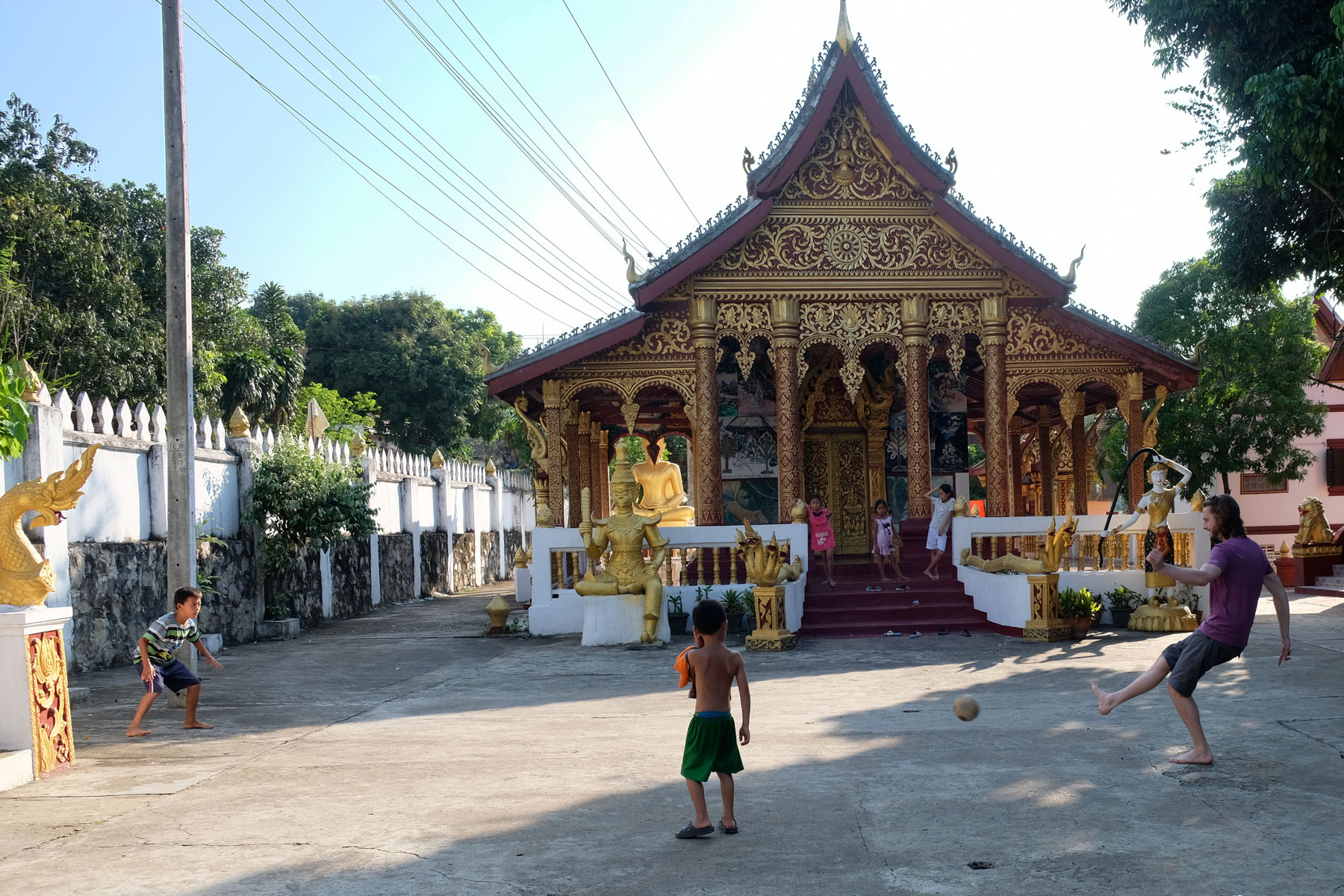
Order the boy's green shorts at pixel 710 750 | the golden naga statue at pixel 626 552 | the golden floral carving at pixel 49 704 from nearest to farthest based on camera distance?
the boy's green shorts at pixel 710 750 → the golden floral carving at pixel 49 704 → the golden naga statue at pixel 626 552

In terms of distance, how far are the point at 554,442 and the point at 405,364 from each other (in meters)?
31.7

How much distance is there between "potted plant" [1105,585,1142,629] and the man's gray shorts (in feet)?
25.4

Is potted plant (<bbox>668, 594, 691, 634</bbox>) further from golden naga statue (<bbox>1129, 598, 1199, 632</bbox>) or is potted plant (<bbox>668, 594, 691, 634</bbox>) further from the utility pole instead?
the utility pole

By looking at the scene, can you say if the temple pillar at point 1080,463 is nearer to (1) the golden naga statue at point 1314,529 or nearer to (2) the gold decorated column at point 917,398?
(2) the gold decorated column at point 917,398

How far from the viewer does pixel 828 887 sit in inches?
175

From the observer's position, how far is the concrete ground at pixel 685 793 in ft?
15.2

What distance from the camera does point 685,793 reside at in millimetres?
6012

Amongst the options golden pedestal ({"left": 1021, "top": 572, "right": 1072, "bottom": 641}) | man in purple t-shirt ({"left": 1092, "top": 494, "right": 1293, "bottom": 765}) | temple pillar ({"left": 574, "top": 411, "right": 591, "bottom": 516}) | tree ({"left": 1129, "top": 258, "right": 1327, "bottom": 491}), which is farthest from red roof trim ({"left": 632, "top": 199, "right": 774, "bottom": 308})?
tree ({"left": 1129, "top": 258, "right": 1327, "bottom": 491})

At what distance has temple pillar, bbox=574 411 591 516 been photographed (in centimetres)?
2006

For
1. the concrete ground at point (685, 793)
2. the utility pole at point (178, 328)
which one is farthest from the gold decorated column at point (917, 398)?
the utility pole at point (178, 328)

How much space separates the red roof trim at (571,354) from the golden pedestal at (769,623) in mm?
4394

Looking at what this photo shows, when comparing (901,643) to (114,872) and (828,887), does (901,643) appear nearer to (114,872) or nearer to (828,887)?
(828,887)

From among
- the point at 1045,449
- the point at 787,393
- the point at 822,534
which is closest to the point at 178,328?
the point at 787,393

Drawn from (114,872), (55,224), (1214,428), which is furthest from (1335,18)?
(55,224)
